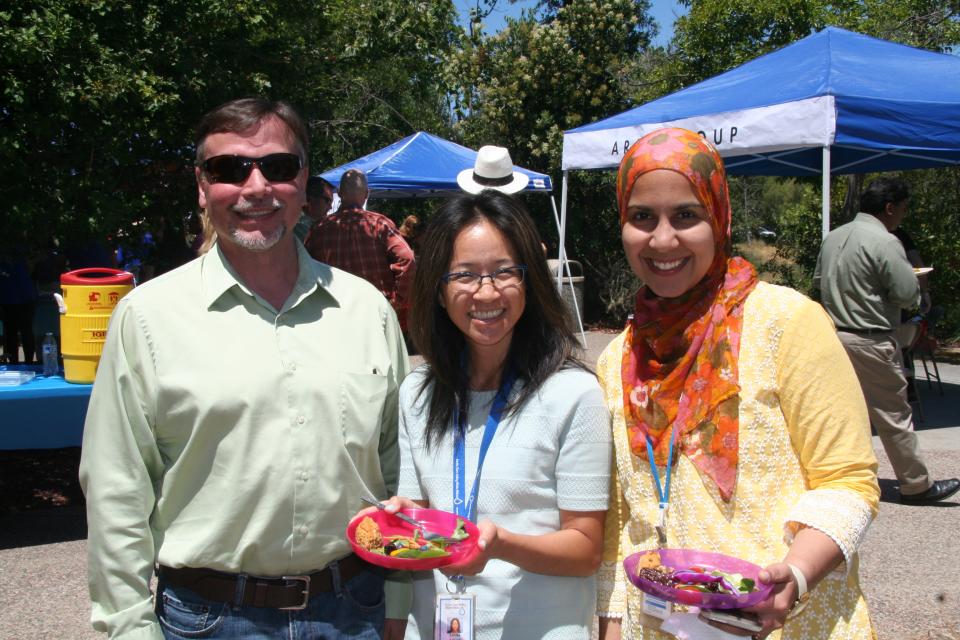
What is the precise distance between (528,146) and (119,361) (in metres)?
14.9

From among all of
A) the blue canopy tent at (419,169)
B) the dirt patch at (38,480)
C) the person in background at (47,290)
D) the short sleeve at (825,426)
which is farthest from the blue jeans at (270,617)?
the blue canopy tent at (419,169)

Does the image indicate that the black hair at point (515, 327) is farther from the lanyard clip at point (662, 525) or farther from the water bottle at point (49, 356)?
the water bottle at point (49, 356)

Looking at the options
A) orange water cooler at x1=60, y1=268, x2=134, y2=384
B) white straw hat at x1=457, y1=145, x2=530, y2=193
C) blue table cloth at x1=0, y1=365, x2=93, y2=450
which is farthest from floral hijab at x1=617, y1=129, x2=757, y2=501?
white straw hat at x1=457, y1=145, x2=530, y2=193

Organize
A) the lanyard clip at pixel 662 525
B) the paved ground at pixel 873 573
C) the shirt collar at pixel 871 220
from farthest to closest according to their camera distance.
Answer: the shirt collar at pixel 871 220, the paved ground at pixel 873 573, the lanyard clip at pixel 662 525

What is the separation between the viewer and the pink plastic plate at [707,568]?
153 cm

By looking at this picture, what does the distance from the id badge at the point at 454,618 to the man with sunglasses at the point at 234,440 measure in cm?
27

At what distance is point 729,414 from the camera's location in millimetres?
1785

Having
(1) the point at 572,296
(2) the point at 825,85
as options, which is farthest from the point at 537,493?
(1) the point at 572,296

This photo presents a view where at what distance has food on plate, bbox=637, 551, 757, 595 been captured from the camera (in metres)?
1.57

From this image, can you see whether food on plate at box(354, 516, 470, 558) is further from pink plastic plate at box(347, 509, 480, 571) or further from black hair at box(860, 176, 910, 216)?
black hair at box(860, 176, 910, 216)

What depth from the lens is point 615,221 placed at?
16.7 metres

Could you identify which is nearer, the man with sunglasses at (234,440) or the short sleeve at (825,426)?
the short sleeve at (825,426)

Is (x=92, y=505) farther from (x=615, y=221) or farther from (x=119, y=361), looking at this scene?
(x=615, y=221)

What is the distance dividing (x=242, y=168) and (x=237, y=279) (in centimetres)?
27
